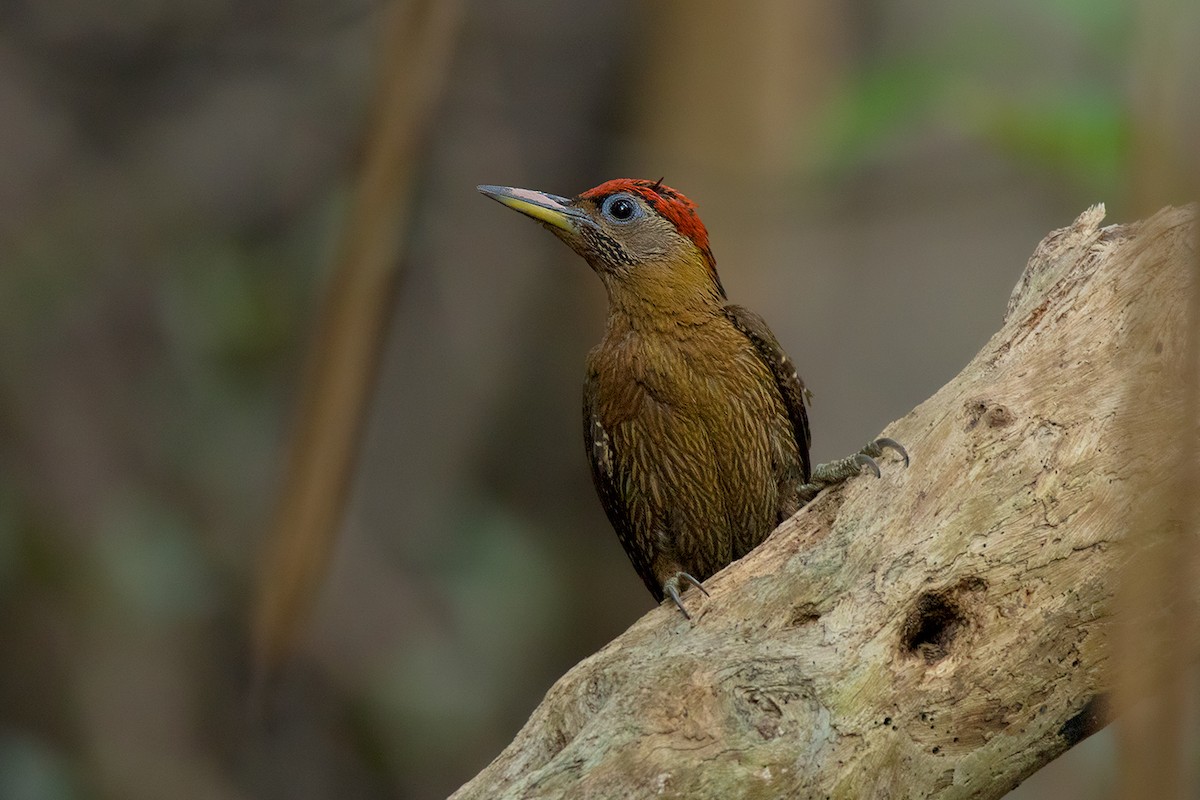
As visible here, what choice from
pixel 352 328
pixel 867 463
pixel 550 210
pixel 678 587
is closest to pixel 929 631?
pixel 867 463

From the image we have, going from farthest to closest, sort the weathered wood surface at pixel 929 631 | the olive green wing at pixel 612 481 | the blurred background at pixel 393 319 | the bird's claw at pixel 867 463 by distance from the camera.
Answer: the blurred background at pixel 393 319 → the olive green wing at pixel 612 481 → the bird's claw at pixel 867 463 → the weathered wood surface at pixel 929 631

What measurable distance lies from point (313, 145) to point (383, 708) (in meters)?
2.54

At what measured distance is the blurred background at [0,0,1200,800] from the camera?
5301 millimetres

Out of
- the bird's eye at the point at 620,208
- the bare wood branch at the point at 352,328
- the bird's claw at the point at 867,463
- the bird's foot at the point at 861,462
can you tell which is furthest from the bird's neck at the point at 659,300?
the bare wood branch at the point at 352,328

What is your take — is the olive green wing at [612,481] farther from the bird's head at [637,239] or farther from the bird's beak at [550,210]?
the bird's beak at [550,210]

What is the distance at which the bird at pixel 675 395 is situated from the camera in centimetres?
358

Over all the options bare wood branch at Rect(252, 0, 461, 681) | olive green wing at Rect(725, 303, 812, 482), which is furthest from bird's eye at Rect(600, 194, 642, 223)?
bare wood branch at Rect(252, 0, 461, 681)

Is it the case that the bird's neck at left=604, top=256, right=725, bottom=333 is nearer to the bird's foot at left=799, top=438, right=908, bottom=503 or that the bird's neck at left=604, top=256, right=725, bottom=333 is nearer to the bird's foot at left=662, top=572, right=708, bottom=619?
the bird's foot at left=799, top=438, right=908, bottom=503

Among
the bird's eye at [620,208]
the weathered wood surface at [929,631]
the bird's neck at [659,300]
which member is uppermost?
the bird's eye at [620,208]

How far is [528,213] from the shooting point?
369 centimetres

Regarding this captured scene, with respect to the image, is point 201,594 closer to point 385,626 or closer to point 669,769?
point 385,626

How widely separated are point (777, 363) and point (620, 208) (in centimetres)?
61

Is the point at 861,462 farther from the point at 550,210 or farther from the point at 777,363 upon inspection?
the point at 550,210

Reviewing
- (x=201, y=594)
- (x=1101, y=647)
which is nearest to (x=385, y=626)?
(x=201, y=594)
